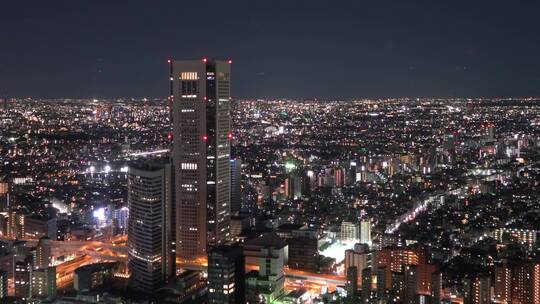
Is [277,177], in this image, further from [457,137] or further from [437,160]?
[457,137]

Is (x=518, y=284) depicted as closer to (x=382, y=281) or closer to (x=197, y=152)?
(x=382, y=281)

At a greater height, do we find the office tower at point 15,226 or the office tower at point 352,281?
the office tower at point 15,226

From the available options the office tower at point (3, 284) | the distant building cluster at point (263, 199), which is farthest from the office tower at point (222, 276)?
the office tower at point (3, 284)

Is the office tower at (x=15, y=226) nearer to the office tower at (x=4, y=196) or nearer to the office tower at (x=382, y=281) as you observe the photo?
the office tower at (x=4, y=196)

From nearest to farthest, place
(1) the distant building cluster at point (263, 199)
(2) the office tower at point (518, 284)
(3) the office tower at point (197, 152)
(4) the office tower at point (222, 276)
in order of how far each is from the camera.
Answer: (4) the office tower at point (222, 276) < (2) the office tower at point (518, 284) < (1) the distant building cluster at point (263, 199) < (3) the office tower at point (197, 152)

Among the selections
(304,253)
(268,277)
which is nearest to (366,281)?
(268,277)

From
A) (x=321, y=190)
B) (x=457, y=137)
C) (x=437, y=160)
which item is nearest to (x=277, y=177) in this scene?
(x=321, y=190)
